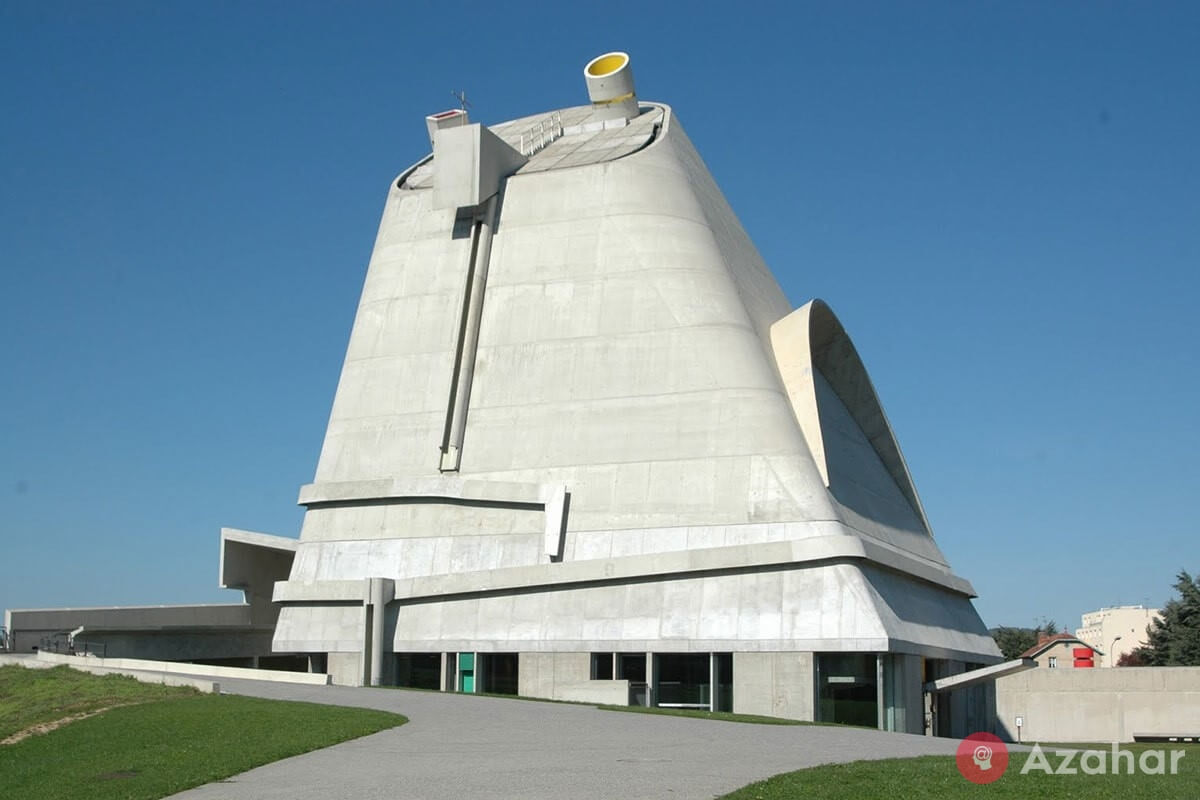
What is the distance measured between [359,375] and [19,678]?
1346cm

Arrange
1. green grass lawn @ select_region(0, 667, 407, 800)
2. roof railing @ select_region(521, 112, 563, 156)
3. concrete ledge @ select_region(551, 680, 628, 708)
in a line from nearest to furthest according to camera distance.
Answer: green grass lawn @ select_region(0, 667, 407, 800)
concrete ledge @ select_region(551, 680, 628, 708)
roof railing @ select_region(521, 112, 563, 156)

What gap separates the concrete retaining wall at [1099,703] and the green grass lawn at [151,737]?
2688 cm

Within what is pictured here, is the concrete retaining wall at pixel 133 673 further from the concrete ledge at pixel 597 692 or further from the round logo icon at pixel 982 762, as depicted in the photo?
the round logo icon at pixel 982 762

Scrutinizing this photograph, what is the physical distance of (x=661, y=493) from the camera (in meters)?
32.9

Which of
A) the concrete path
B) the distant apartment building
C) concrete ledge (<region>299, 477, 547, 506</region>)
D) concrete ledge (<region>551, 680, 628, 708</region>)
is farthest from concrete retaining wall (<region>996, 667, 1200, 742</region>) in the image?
the distant apartment building

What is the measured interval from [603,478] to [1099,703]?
68.4ft

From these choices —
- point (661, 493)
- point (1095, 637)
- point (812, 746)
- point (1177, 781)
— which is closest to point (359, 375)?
point (661, 493)

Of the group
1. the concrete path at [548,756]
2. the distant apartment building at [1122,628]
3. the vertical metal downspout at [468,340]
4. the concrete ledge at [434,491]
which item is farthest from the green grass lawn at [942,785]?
the distant apartment building at [1122,628]

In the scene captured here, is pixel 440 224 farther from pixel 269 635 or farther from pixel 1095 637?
pixel 1095 637

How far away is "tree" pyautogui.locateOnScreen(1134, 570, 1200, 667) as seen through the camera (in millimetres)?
64188

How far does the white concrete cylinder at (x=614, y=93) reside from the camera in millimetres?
43906

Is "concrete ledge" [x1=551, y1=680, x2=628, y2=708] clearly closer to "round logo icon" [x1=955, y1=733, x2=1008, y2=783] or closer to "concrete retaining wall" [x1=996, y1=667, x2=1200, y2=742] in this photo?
"round logo icon" [x1=955, y1=733, x2=1008, y2=783]

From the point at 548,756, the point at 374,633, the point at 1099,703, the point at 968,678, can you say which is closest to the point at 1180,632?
the point at 1099,703

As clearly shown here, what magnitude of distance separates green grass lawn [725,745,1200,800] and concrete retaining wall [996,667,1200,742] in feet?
88.3
